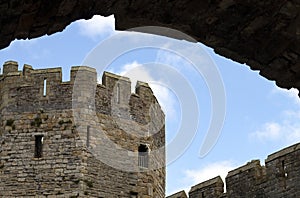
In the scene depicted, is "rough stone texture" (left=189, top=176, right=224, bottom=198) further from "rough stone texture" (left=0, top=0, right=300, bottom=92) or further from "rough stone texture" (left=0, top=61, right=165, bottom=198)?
"rough stone texture" (left=0, top=0, right=300, bottom=92)

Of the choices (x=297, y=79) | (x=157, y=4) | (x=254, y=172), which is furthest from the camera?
(x=254, y=172)

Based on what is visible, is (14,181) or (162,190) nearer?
(14,181)

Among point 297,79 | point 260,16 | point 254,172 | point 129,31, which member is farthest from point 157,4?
point 254,172

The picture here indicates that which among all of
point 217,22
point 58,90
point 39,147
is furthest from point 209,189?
point 217,22

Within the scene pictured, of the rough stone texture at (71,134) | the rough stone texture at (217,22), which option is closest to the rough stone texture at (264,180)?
the rough stone texture at (71,134)

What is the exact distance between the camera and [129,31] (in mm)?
4965

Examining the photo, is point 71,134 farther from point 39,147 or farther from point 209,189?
point 209,189

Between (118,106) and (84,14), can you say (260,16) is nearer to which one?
(84,14)

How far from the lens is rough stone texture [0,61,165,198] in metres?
14.5

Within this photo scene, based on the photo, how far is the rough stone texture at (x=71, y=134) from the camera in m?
14.5

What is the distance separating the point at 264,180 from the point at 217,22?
7.15m

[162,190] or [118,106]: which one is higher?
[118,106]

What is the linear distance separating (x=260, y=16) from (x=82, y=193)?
978cm

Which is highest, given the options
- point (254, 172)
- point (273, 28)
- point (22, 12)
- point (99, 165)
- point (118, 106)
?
point (118, 106)
